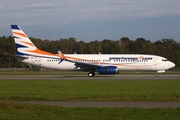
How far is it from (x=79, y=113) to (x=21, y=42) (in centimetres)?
3794

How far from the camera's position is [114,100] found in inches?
778

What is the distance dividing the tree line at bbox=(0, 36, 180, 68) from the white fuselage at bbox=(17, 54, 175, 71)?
41034 millimetres

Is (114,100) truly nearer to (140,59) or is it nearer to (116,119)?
(116,119)

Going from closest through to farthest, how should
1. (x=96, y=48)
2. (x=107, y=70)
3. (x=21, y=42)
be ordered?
(x=107, y=70)
(x=21, y=42)
(x=96, y=48)

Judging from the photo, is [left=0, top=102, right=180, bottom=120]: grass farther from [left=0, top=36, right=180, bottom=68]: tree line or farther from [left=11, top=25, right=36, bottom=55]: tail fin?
[left=0, top=36, right=180, bottom=68]: tree line

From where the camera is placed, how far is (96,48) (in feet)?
363

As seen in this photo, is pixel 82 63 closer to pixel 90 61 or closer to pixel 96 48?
pixel 90 61

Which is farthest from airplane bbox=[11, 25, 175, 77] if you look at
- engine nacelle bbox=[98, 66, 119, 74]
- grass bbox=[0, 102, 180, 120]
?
grass bbox=[0, 102, 180, 120]

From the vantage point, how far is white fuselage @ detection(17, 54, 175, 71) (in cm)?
4825

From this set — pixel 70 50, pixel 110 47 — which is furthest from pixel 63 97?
pixel 70 50

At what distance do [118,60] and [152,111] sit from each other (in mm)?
33788

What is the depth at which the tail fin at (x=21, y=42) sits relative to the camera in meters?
50.6

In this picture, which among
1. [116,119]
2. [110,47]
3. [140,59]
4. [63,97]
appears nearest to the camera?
[116,119]

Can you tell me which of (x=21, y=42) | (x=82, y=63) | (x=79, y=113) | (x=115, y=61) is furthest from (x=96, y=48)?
(x=79, y=113)
